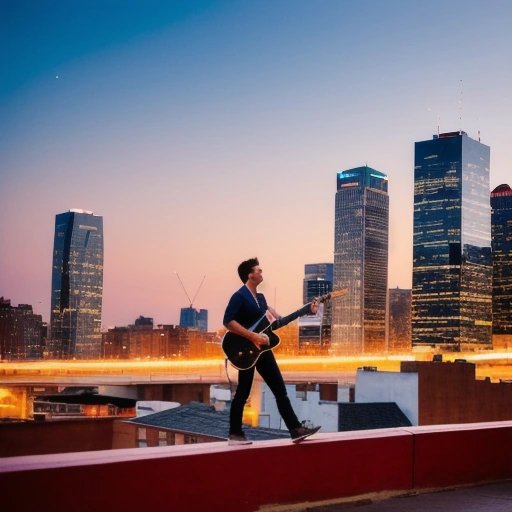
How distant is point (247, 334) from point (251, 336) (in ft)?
0.14

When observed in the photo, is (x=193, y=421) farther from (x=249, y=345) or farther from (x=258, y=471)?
(x=258, y=471)

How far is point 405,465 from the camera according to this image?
7480 millimetres

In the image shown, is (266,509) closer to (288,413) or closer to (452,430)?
(288,413)

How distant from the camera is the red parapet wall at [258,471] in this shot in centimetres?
504

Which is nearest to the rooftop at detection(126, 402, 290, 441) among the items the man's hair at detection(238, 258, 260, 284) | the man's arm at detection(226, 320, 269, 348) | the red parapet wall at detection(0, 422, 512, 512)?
the red parapet wall at detection(0, 422, 512, 512)

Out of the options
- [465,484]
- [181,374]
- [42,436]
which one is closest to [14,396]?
[181,374]

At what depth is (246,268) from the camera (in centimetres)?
740

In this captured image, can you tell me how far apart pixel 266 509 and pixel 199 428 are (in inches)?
1153

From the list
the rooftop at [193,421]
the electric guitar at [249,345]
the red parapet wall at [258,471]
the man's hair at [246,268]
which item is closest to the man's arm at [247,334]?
the electric guitar at [249,345]

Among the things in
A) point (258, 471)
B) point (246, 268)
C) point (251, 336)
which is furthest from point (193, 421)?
point (258, 471)

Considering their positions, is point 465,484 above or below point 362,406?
above

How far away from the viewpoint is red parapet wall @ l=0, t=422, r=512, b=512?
504 centimetres

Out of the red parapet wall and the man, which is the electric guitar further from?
the red parapet wall

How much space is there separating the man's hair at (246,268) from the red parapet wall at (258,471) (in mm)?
1598
